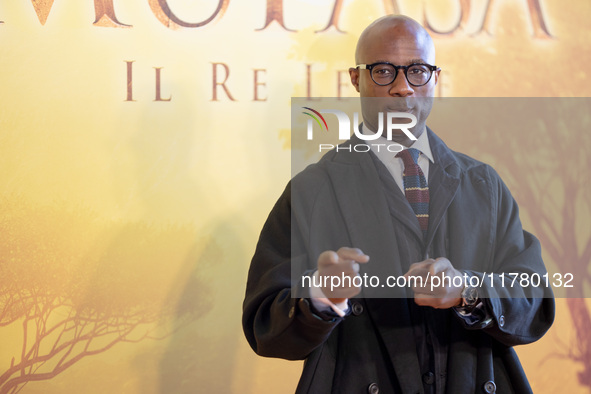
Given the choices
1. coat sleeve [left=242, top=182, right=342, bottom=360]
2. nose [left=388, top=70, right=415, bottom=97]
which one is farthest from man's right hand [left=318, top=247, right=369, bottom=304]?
nose [left=388, top=70, right=415, bottom=97]

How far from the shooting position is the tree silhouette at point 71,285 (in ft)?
8.45

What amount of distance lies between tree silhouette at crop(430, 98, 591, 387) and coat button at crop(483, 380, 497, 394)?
1409 mm

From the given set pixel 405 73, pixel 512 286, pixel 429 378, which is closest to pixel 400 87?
pixel 405 73

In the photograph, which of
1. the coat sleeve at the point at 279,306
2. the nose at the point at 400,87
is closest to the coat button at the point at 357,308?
the coat sleeve at the point at 279,306

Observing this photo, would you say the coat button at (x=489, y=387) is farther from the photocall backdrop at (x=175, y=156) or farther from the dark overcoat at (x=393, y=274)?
the photocall backdrop at (x=175, y=156)

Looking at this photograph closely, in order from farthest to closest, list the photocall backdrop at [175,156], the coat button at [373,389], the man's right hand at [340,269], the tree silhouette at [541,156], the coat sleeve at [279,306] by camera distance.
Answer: the tree silhouette at [541,156] → the photocall backdrop at [175,156] → the coat button at [373,389] → the coat sleeve at [279,306] → the man's right hand at [340,269]

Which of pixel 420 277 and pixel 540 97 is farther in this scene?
pixel 540 97

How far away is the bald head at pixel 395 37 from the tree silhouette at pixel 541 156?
120 cm

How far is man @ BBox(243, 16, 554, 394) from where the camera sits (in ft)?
4.45

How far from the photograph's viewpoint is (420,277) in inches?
47.4

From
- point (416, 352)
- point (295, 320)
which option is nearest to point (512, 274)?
point (416, 352)

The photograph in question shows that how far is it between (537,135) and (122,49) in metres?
1.54

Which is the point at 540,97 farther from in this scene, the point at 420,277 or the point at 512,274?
the point at 420,277

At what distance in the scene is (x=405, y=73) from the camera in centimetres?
146
